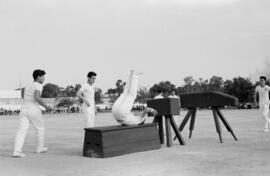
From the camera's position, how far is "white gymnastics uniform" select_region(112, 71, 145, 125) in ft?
31.3

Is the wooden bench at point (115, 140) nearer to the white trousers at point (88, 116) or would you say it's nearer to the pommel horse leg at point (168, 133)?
the pommel horse leg at point (168, 133)

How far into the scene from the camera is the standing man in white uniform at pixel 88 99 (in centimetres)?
1073

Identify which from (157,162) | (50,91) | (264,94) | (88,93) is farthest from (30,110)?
(50,91)

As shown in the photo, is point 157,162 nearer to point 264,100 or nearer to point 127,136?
point 127,136

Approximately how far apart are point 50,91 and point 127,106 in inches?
5073

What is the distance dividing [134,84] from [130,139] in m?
1.34

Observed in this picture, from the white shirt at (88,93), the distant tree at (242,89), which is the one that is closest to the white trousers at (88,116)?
the white shirt at (88,93)

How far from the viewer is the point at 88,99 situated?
10.8 m

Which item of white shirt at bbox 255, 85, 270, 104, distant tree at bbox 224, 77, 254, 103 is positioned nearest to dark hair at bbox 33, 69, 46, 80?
white shirt at bbox 255, 85, 270, 104

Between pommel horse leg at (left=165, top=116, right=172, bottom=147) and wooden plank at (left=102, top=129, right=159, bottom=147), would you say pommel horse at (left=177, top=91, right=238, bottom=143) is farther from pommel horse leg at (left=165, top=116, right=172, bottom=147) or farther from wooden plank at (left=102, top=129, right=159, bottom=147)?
wooden plank at (left=102, top=129, right=159, bottom=147)

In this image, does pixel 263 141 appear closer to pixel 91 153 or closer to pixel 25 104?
pixel 91 153

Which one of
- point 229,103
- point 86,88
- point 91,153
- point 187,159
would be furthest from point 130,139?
point 229,103

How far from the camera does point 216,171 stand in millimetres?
6785

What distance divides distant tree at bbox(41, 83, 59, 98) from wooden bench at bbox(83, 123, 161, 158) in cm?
12458
